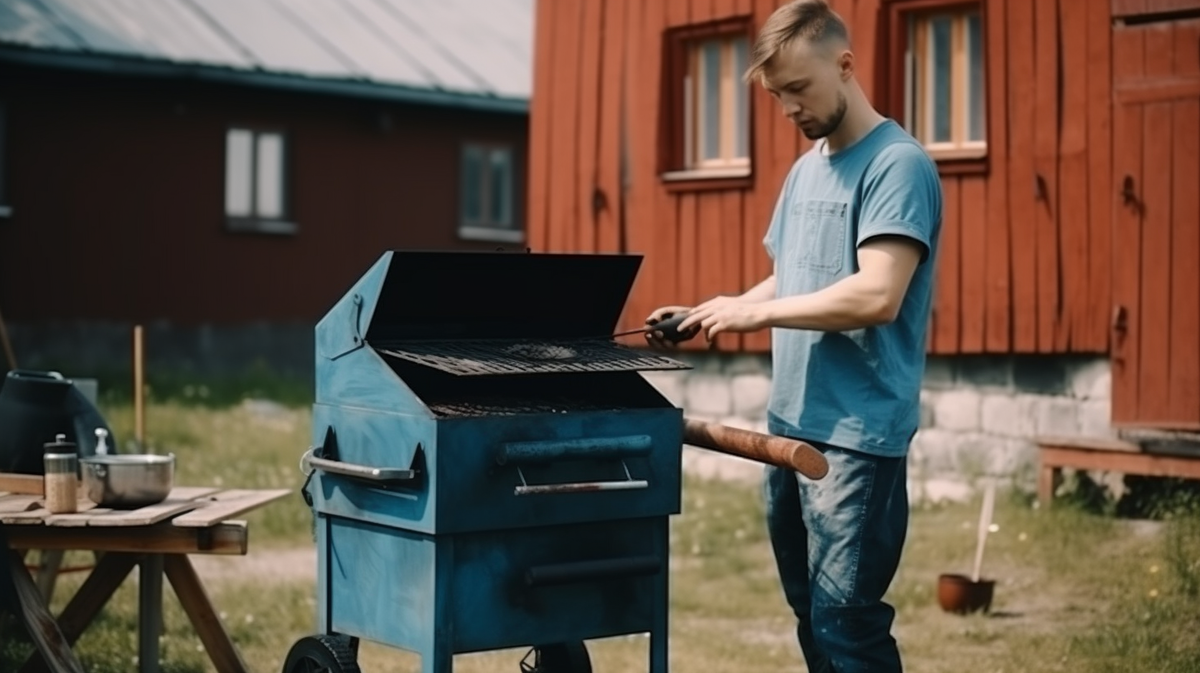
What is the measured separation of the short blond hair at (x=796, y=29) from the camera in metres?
4.60

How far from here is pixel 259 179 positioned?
20.9 m

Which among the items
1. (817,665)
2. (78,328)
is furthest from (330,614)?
(78,328)

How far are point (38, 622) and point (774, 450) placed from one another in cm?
256

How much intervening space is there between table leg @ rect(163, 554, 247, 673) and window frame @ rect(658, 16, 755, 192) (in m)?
6.69

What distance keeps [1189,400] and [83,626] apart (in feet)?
18.8

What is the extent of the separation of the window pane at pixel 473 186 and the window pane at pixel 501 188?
15 cm

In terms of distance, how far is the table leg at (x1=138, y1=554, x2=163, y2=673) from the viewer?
20.1 ft

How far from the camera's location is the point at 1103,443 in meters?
9.58

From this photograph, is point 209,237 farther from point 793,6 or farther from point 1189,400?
point 793,6

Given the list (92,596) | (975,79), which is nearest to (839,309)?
(92,596)

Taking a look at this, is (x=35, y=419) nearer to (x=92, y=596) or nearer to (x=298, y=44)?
(x=92, y=596)

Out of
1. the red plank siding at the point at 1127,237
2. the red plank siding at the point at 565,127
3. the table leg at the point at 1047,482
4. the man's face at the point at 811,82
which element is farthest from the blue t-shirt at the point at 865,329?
the red plank siding at the point at 565,127

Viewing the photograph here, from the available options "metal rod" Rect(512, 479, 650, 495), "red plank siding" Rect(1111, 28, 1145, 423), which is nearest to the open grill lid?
"metal rod" Rect(512, 479, 650, 495)

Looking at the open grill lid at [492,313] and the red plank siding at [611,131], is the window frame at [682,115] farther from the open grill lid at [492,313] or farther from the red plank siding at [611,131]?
the open grill lid at [492,313]
